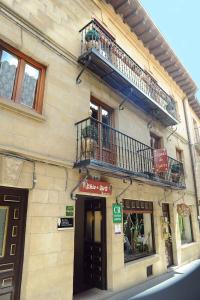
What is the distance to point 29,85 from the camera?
5379mm

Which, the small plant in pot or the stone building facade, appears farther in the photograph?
the small plant in pot

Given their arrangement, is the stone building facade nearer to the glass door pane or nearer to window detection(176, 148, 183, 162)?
the glass door pane

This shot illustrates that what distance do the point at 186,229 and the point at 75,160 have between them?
8.99 meters

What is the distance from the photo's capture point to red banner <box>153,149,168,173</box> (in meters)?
8.36

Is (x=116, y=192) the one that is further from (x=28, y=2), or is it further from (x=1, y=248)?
(x=28, y=2)

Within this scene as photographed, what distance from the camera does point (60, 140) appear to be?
18.4 feet

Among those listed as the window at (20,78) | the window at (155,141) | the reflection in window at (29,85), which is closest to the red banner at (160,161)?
the window at (155,141)

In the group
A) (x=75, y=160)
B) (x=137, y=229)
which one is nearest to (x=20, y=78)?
(x=75, y=160)

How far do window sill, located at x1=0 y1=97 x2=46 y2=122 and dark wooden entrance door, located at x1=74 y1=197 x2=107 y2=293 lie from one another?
3.19m

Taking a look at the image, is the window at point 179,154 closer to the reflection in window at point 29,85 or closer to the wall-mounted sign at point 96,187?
the wall-mounted sign at point 96,187

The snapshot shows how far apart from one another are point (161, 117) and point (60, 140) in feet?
20.4

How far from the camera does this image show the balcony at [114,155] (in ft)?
18.8

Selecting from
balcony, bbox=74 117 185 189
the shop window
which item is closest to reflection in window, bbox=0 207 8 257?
balcony, bbox=74 117 185 189

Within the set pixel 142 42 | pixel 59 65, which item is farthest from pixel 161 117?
pixel 59 65
